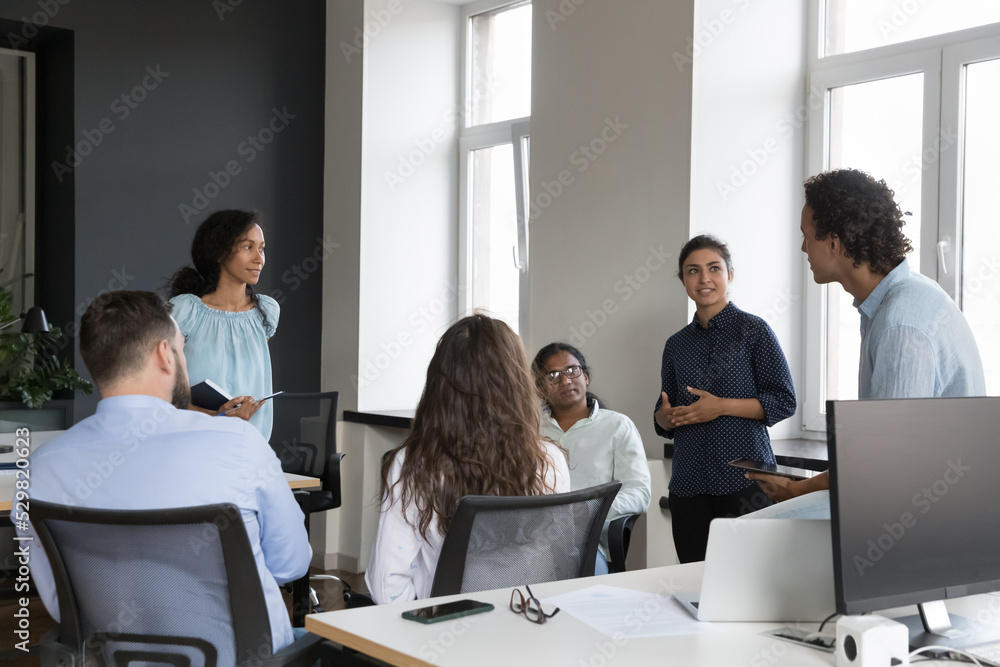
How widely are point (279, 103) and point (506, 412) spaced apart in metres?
3.70

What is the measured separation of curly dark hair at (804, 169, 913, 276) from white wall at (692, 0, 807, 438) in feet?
5.11

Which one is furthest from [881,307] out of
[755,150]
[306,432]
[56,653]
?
[306,432]

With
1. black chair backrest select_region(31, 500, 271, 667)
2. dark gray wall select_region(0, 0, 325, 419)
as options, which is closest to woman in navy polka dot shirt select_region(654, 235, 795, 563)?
black chair backrest select_region(31, 500, 271, 667)

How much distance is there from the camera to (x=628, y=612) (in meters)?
1.54

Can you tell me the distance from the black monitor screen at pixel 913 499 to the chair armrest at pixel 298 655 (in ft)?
2.88

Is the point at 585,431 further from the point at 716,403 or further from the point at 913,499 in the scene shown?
the point at 913,499

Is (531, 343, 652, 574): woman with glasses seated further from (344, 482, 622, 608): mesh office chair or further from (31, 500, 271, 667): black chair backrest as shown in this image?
(31, 500, 271, 667): black chair backrest

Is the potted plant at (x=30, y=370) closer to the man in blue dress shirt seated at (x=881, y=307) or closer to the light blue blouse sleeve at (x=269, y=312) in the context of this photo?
the light blue blouse sleeve at (x=269, y=312)

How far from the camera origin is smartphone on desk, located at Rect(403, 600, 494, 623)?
4.72 ft

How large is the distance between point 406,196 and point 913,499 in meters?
4.11

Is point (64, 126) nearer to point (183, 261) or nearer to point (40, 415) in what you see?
point (183, 261)

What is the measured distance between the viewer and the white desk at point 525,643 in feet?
4.24

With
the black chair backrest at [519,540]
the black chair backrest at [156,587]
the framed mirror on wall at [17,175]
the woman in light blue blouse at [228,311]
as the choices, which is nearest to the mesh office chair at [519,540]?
the black chair backrest at [519,540]

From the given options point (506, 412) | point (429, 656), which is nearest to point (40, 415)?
point (506, 412)
